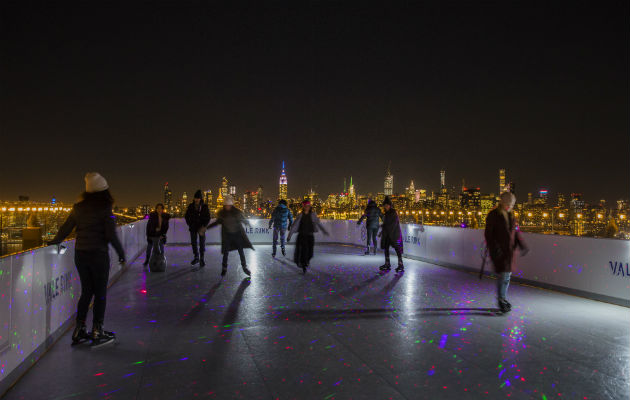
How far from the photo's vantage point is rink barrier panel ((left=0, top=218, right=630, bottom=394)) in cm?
394

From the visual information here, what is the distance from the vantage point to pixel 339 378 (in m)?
3.95

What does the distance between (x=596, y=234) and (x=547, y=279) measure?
1.33 m

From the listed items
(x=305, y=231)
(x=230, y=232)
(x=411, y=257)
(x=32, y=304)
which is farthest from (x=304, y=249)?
(x=32, y=304)

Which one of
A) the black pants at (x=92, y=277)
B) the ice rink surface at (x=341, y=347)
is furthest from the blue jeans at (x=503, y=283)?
the black pants at (x=92, y=277)

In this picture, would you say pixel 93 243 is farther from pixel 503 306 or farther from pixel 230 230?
pixel 503 306

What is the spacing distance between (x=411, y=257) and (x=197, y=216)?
6.90 m

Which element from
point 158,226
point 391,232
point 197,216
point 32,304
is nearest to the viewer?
point 32,304

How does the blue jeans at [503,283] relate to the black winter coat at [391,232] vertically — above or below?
below

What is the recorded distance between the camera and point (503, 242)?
22.1 ft

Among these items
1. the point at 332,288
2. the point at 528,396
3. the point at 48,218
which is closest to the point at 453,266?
the point at 332,288

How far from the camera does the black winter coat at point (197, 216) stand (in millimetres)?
11953

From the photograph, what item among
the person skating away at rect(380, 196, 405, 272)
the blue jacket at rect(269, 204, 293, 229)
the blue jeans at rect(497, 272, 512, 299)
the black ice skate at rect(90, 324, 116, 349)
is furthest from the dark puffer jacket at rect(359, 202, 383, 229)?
the black ice skate at rect(90, 324, 116, 349)

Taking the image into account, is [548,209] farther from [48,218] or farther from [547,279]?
[48,218]

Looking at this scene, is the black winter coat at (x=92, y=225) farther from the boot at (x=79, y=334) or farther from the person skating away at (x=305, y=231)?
the person skating away at (x=305, y=231)
